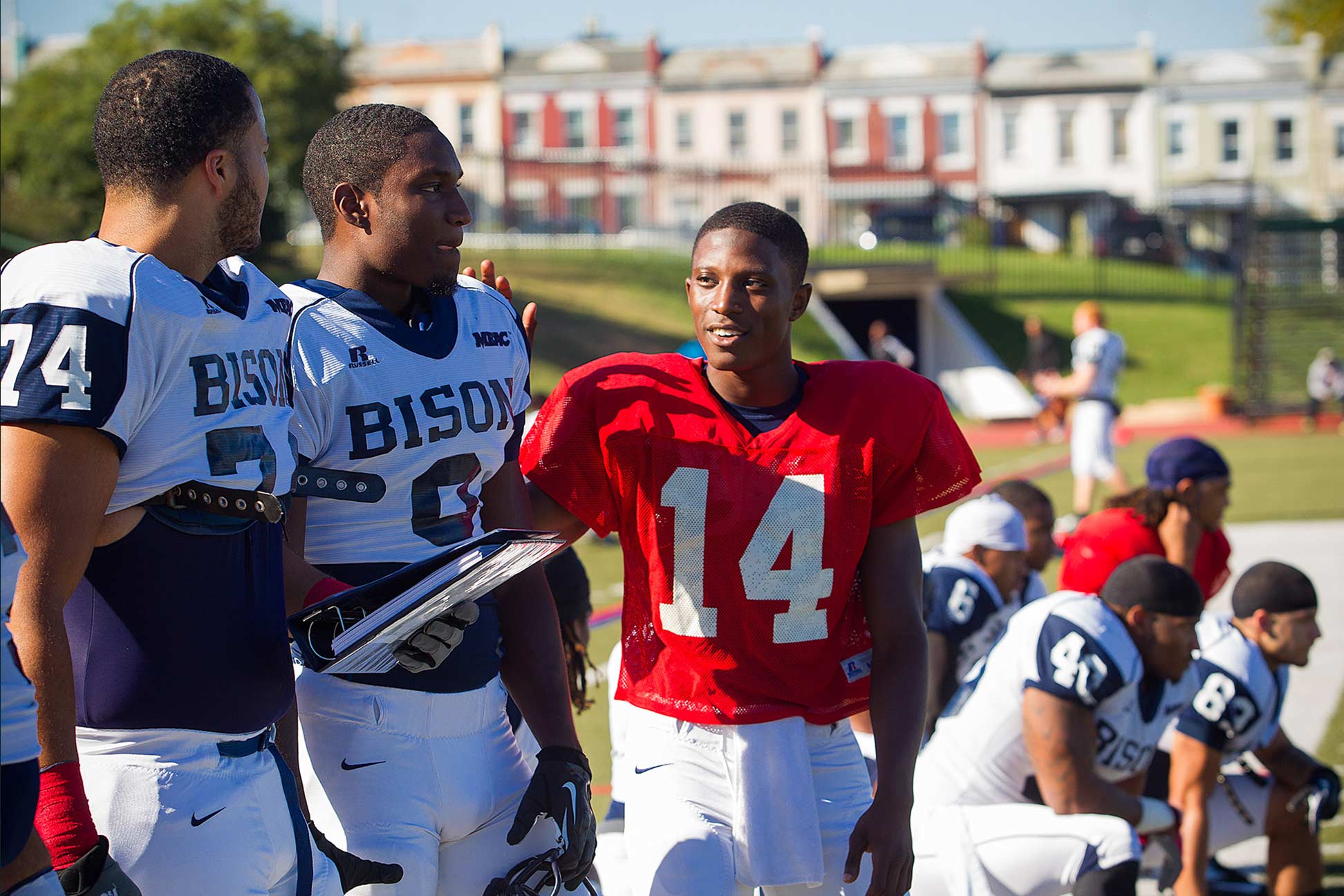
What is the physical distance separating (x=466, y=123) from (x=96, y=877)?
54069mm

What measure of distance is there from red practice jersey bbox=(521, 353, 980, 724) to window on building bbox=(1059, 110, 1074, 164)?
172ft

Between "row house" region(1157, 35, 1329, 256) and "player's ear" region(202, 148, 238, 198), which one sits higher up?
"row house" region(1157, 35, 1329, 256)

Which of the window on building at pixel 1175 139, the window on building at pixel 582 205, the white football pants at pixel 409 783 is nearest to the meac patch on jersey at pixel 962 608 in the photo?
the white football pants at pixel 409 783

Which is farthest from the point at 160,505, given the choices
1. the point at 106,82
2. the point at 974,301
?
the point at 974,301

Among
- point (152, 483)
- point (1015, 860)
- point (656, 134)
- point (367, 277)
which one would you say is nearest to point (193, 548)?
point (152, 483)

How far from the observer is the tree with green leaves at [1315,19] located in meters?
53.6

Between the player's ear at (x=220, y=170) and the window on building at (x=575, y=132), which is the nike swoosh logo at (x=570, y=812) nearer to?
the player's ear at (x=220, y=170)

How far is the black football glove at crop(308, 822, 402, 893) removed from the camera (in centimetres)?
243

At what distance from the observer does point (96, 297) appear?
1969 millimetres

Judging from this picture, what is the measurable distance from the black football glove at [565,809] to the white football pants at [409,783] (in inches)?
1.6

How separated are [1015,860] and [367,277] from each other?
2477 mm

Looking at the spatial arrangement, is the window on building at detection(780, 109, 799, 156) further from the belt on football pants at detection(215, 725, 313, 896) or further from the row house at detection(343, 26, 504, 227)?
the belt on football pants at detection(215, 725, 313, 896)

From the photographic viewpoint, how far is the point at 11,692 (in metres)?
1.78

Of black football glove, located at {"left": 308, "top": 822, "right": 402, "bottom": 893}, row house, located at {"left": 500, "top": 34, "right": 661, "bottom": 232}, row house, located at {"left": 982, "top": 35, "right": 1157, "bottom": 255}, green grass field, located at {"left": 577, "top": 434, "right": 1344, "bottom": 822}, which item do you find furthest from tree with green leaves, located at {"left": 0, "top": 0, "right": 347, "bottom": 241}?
row house, located at {"left": 982, "top": 35, "right": 1157, "bottom": 255}
